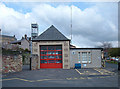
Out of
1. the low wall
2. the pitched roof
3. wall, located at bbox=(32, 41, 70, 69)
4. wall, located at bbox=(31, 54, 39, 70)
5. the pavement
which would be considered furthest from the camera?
the pitched roof

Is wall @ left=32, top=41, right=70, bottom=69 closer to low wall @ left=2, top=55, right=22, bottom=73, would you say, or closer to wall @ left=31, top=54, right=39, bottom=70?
wall @ left=31, top=54, right=39, bottom=70

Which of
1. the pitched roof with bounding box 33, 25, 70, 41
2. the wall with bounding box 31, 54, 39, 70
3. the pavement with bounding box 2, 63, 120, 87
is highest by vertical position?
the pitched roof with bounding box 33, 25, 70, 41

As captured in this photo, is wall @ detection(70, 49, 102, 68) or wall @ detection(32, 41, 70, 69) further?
wall @ detection(70, 49, 102, 68)

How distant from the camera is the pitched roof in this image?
20797mm

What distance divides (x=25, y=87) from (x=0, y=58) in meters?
6.93

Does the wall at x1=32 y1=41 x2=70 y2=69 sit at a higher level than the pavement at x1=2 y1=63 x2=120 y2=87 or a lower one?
higher

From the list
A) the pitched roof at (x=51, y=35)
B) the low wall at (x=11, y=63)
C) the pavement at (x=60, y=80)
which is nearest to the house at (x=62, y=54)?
the pitched roof at (x=51, y=35)

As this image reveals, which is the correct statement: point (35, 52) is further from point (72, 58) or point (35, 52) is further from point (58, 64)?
point (72, 58)

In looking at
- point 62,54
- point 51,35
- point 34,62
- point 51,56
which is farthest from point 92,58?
point 34,62

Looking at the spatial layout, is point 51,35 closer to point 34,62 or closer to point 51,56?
point 51,56

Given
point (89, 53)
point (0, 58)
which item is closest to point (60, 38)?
point (89, 53)

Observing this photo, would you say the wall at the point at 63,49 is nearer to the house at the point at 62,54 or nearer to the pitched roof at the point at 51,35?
the house at the point at 62,54

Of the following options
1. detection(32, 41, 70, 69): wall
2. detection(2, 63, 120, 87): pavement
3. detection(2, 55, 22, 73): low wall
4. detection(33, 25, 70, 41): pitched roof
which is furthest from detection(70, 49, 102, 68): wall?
detection(2, 63, 120, 87): pavement

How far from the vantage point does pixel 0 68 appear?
13.2 meters
